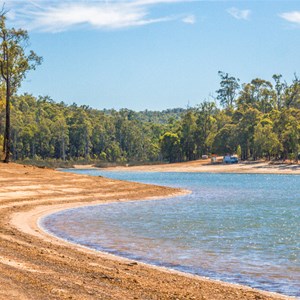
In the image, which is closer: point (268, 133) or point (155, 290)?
point (155, 290)

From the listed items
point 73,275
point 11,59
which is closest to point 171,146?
point 11,59


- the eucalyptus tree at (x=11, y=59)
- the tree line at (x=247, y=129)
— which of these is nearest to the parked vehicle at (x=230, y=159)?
the tree line at (x=247, y=129)

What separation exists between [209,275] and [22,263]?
16.1 ft

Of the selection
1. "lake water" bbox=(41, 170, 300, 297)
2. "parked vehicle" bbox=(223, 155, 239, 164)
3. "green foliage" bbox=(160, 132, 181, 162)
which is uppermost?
"green foliage" bbox=(160, 132, 181, 162)

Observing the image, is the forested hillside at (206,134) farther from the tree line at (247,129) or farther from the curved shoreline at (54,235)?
the curved shoreline at (54,235)

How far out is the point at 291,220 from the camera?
28969mm

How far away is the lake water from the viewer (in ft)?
52.0

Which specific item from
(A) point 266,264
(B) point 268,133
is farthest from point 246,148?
(A) point 266,264

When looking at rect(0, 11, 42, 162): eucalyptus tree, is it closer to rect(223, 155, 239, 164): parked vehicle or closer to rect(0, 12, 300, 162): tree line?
rect(0, 12, 300, 162): tree line

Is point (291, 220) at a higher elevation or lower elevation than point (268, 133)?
lower

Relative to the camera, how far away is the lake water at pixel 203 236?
15.8 m

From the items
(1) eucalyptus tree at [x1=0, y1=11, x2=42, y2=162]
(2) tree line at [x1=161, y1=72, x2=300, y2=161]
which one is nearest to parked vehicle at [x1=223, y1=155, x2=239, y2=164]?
(2) tree line at [x1=161, y1=72, x2=300, y2=161]

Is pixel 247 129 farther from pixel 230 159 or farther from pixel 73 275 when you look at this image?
pixel 73 275

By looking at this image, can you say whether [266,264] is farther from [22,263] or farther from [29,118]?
[29,118]
